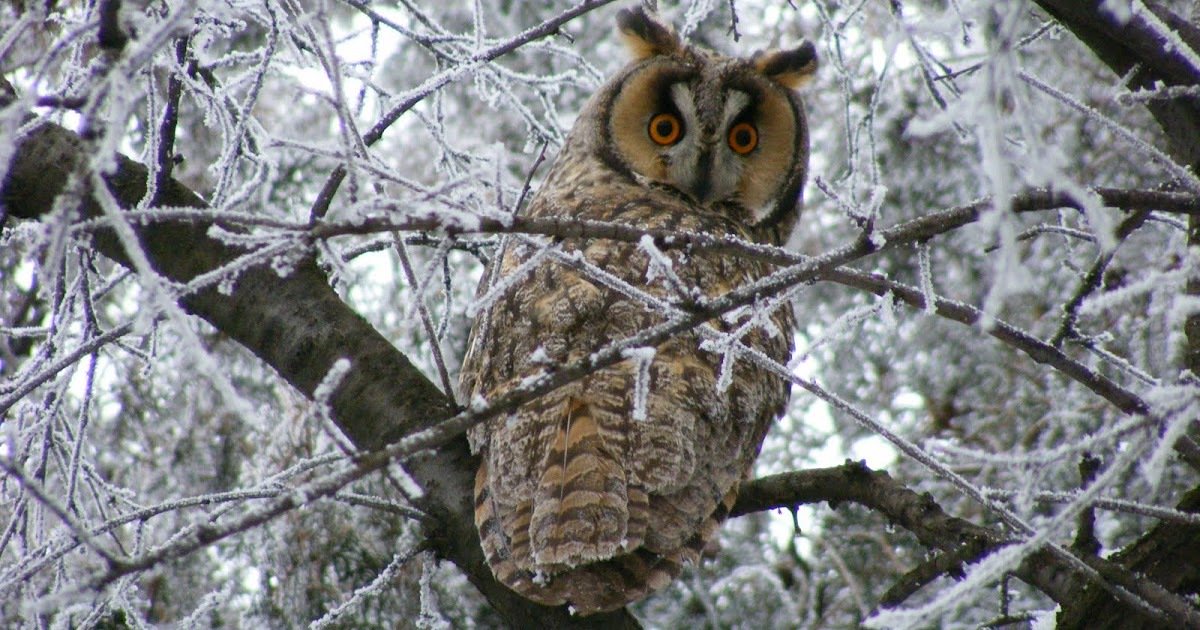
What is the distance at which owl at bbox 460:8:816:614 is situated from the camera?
6.55ft

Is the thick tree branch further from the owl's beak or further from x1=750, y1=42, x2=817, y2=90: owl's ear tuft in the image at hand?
x1=750, y1=42, x2=817, y2=90: owl's ear tuft

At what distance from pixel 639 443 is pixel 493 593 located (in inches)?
16.8

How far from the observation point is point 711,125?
10.3 ft

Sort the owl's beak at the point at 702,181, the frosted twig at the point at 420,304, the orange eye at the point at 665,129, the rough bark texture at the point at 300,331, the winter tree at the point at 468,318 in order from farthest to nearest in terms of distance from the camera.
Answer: the orange eye at the point at 665,129 < the owl's beak at the point at 702,181 < the rough bark texture at the point at 300,331 < the frosted twig at the point at 420,304 < the winter tree at the point at 468,318

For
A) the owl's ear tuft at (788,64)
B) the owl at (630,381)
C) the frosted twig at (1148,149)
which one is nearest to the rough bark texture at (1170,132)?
the frosted twig at (1148,149)

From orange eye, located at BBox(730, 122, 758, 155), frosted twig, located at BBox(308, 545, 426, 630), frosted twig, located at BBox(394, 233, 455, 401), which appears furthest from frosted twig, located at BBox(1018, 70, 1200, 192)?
orange eye, located at BBox(730, 122, 758, 155)

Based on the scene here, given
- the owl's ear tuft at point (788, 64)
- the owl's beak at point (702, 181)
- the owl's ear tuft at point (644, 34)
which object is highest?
the owl's ear tuft at point (644, 34)

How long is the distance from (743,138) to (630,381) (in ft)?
4.32

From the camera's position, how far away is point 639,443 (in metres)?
2.17

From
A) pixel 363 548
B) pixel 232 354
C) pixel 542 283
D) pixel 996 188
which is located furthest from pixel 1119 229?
pixel 232 354

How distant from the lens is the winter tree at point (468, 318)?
110 centimetres

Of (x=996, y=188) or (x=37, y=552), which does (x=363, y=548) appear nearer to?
(x=37, y=552)

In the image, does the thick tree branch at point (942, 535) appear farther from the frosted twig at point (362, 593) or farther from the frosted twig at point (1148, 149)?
the frosted twig at point (362, 593)

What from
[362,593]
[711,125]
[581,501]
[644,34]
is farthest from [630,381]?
[644,34]
